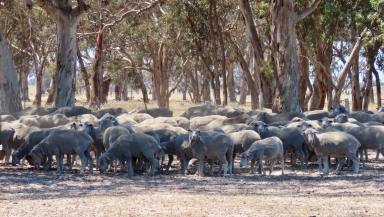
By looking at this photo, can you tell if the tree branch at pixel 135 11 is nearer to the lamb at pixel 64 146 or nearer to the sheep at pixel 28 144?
the sheep at pixel 28 144

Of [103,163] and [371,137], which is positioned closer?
[103,163]

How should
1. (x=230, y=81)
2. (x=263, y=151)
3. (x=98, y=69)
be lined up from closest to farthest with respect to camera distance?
(x=263, y=151), (x=98, y=69), (x=230, y=81)

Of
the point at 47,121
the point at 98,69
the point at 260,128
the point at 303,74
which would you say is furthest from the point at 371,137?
the point at 98,69

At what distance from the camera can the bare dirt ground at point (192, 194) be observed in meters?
10.9

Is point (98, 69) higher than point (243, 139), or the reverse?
point (98, 69)

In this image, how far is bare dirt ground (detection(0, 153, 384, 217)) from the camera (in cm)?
1087

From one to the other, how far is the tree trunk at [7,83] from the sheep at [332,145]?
1602 cm

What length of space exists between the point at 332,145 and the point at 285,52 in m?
11.8

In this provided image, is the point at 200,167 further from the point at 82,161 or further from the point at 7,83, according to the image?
the point at 7,83

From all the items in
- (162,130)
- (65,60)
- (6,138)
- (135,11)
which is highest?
(135,11)

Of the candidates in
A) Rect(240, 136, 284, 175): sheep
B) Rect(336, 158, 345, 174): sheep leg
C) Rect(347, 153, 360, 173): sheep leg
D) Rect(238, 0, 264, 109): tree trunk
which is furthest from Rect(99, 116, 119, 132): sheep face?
Rect(238, 0, 264, 109): tree trunk

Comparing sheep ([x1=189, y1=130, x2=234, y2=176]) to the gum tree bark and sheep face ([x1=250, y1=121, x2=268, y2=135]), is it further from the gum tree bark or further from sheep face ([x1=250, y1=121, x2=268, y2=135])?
the gum tree bark

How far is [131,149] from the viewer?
52.7 ft

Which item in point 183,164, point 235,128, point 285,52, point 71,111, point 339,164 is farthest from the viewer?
point 285,52
